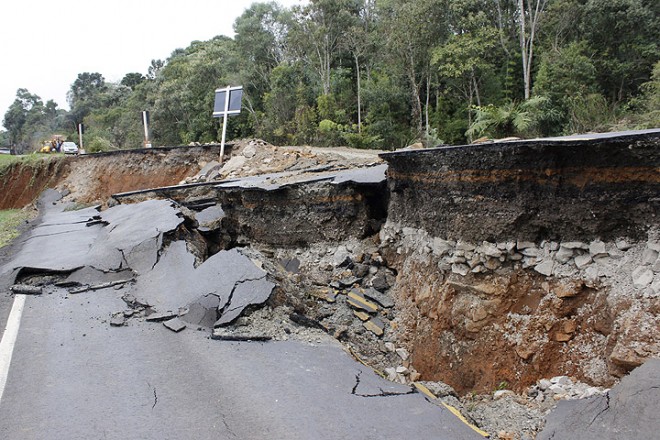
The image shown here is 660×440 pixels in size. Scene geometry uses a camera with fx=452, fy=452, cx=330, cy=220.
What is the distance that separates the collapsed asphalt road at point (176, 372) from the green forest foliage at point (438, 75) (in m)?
13.8

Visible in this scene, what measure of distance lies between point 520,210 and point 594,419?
8.16 ft

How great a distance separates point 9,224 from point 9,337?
Result: 12.1 metres

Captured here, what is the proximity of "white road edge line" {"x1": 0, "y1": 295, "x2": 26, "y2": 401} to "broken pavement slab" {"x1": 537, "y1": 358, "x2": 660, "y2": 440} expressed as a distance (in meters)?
4.56

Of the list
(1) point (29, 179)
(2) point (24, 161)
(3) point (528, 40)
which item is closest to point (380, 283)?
(3) point (528, 40)

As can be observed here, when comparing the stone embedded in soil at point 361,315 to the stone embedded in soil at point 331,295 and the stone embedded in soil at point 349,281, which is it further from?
the stone embedded in soil at point 349,281

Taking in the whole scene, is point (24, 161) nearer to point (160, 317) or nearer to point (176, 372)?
point (160, 317)

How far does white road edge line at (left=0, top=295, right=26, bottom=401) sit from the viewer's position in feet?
13.5

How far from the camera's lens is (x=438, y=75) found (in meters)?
22.5

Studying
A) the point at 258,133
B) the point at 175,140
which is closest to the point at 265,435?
the point at 258,133

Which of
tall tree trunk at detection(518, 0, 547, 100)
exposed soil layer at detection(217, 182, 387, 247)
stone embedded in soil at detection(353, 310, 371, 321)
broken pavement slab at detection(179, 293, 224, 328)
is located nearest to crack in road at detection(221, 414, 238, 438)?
broken pavement slab at detection(179, 293, 224, 328)

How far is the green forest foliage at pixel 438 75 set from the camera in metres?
18.5

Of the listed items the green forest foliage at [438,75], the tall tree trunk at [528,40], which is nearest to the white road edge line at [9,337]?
the green forest foliage at [438,75]

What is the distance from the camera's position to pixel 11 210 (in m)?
19.9

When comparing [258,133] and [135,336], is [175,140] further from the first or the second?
[135,336]
